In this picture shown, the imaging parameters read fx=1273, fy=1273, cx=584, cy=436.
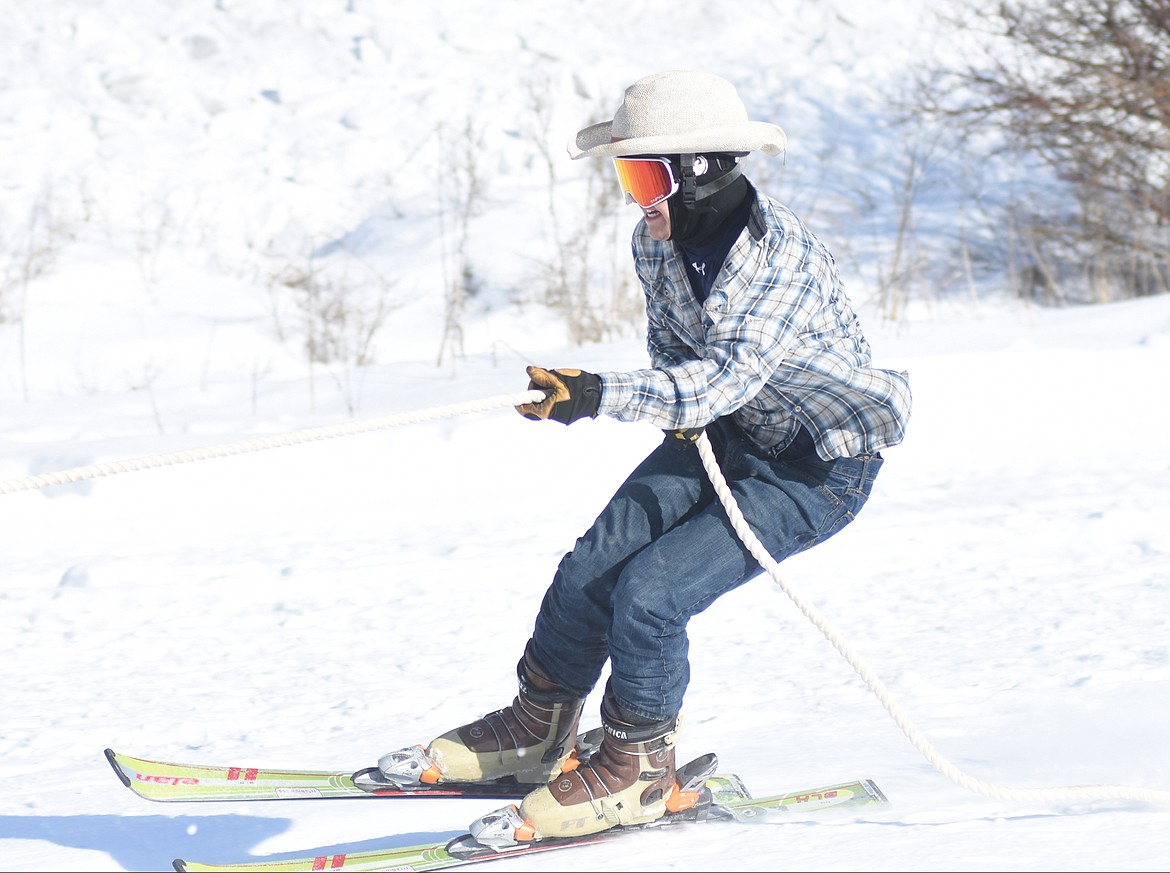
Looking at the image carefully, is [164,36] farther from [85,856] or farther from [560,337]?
[85,856]

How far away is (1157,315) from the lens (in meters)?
7.05

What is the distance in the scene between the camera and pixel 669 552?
2262 millimetres

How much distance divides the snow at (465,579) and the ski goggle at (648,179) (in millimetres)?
1084

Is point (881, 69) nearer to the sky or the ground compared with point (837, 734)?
nearer to the sky

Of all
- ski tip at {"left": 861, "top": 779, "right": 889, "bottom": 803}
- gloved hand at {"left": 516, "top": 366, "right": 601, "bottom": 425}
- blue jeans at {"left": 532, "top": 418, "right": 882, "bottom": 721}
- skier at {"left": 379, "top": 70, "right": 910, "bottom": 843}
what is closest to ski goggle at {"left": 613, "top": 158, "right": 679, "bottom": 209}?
skier at {"left": 379, "top": 70, "right": 910, "bottom": 843}

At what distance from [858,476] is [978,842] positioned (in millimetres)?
676

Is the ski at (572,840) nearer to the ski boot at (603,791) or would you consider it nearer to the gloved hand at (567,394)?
the ski boot at (603,791)

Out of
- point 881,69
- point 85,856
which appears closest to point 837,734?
point 85,856

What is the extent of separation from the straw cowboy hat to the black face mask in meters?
0.04

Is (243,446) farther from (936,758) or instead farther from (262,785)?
(936,758)

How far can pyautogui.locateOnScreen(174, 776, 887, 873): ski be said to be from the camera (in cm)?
223

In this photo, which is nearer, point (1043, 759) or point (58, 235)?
point (1043, 759)

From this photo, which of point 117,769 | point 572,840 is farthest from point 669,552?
point 117,769

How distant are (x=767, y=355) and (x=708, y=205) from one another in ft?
0.95
